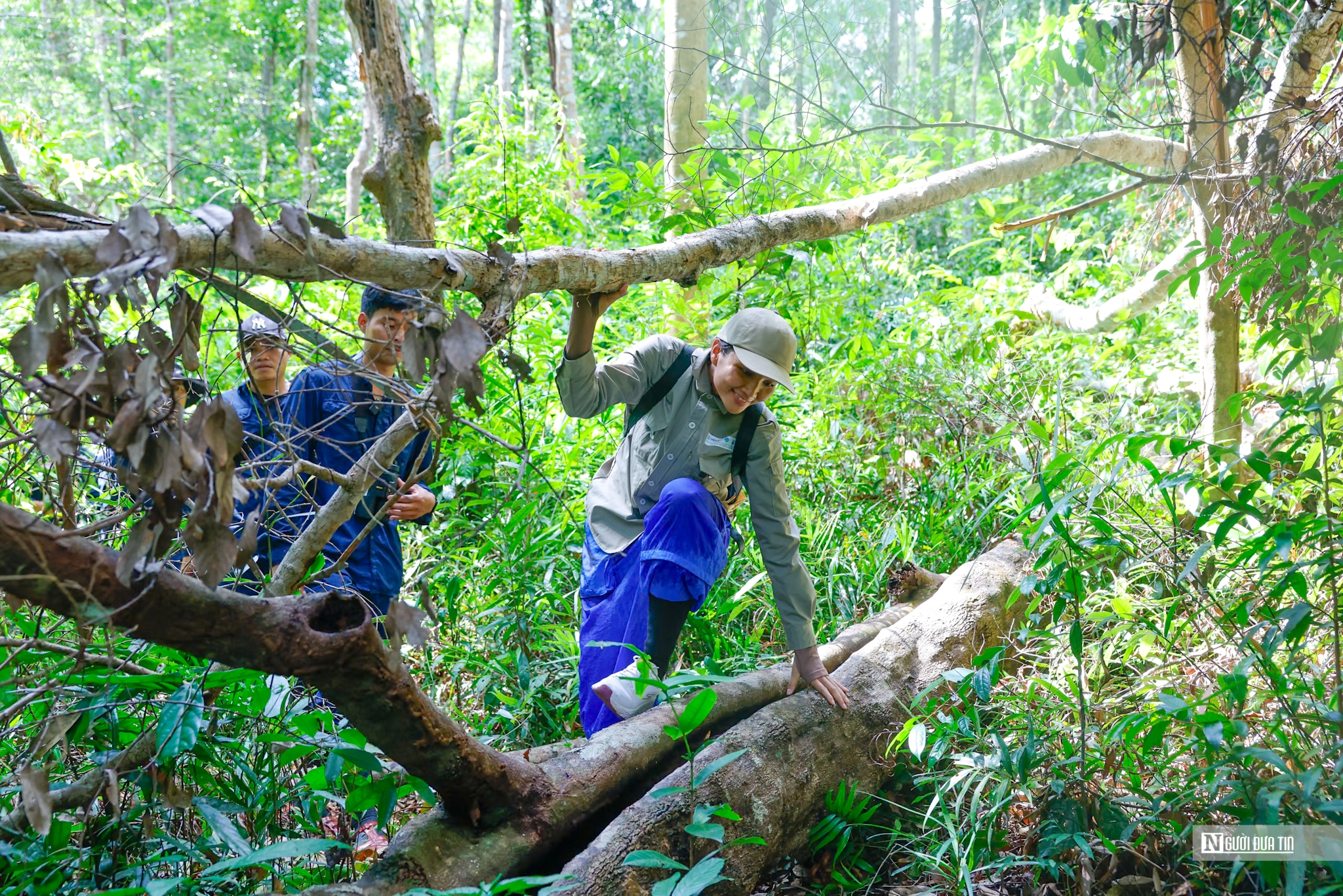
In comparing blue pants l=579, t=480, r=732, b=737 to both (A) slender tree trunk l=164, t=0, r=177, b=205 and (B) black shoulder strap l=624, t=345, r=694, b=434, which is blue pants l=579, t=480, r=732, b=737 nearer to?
(B) black shoulder strap l=624, t=345, r=694, b=434

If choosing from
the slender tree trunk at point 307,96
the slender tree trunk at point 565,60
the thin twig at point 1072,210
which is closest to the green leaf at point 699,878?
the thin twig at point 1072,210

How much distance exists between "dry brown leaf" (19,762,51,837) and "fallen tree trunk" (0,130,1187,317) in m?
0.74

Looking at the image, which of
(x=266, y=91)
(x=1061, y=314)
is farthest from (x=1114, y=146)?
(x=266, y=91)

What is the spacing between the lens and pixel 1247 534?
3359mm

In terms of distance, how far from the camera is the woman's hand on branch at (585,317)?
2.41m

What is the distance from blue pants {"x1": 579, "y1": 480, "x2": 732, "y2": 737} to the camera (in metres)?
2.73

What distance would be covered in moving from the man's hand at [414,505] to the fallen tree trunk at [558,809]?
3.04 ft

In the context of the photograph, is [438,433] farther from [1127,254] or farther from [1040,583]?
[1127,254]

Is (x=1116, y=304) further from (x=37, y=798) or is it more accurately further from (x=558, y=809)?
(x=37, y=798)

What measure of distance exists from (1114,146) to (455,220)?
3683 millimetres

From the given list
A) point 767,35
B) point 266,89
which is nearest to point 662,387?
point 767,35

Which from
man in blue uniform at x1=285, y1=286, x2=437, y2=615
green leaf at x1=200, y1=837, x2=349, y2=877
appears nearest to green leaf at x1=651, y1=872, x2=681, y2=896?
green leaf at x1=200, y1=837, x2=349, y2=877

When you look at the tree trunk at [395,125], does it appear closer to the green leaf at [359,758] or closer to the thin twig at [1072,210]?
the green leaf at [359,758]

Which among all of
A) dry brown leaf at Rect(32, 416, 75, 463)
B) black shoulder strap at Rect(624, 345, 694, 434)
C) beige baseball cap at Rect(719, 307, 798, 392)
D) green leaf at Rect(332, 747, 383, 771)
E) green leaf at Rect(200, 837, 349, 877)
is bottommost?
green leaf at Rect(200, 837, 349, 877)
